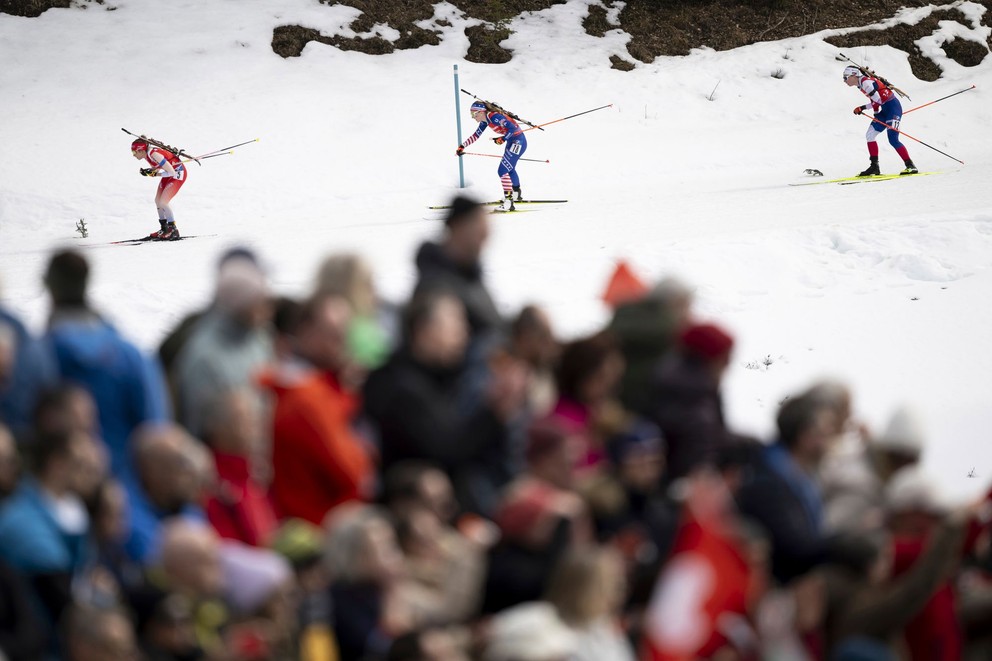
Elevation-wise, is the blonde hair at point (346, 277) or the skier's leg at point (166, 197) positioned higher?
the blonde hair at point (346, 277)

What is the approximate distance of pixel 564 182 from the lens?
1928 centimetres

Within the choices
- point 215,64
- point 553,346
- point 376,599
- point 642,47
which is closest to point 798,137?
point 642,47

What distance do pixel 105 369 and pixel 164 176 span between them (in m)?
11.8

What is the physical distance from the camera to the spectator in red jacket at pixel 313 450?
398 cm

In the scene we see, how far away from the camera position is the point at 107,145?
19469 mm

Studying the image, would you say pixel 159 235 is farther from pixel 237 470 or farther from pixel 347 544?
pixel 347 544

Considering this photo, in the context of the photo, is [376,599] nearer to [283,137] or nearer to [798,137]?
[283,137]

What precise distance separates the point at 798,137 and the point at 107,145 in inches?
467

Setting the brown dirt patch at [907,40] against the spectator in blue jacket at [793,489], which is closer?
the spectator in blue jacket at [793,489]

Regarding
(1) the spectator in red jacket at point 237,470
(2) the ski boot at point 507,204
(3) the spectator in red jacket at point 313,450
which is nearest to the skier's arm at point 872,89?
(2) the ski boot at point 507,204

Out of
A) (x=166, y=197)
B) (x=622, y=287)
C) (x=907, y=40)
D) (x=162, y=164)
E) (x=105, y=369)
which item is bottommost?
(x=907, y=40)

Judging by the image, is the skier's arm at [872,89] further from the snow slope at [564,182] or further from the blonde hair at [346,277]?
the blonde hair at [346,277]

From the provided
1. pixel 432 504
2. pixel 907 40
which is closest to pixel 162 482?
pixel 432 504

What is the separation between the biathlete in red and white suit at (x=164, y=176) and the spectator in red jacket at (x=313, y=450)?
11.5m
